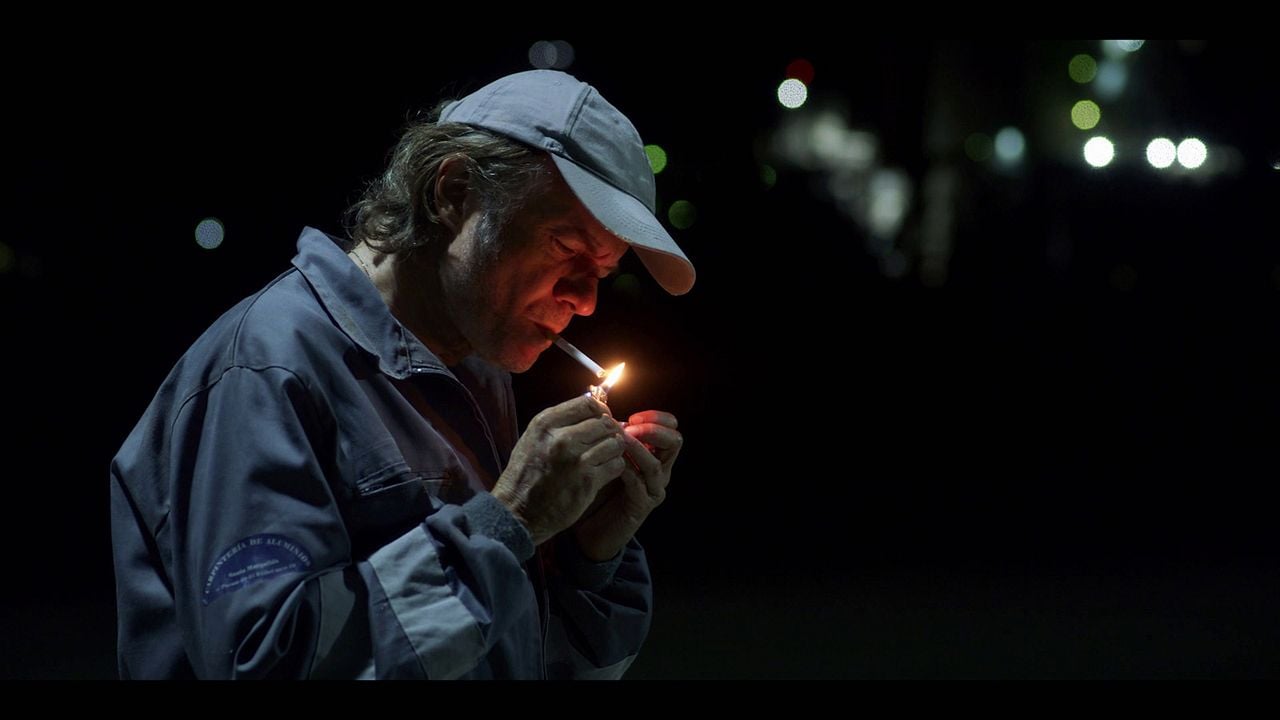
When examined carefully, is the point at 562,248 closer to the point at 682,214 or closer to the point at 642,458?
the point at 642,458

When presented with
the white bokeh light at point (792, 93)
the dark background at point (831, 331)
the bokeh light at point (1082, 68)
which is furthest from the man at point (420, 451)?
the bokeh light at point (1082, 68)

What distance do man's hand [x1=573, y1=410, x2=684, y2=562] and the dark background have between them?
1050 millimetres

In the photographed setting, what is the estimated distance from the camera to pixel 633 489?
1806mm

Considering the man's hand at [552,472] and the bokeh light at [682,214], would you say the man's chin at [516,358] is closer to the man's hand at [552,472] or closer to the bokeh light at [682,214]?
the man's hand at [552,472]

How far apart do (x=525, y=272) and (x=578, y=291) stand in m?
0.10

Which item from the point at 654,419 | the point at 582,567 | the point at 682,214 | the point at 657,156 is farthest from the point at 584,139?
the point at 682,214

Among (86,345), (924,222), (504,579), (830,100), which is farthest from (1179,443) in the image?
(86,345)

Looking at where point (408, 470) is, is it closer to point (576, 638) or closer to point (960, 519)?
point (576, 638)

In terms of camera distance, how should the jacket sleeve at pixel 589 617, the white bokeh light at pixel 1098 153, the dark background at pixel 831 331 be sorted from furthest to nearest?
the white bokeh light at pixel 1098 153
the dark background at pixel 831 331
the jacket sleeve at pixel 589 617

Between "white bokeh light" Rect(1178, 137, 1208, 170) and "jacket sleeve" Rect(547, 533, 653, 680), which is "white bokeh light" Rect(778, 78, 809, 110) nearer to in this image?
"white bokeh light" Rect(1178, 137, 1208, 170)

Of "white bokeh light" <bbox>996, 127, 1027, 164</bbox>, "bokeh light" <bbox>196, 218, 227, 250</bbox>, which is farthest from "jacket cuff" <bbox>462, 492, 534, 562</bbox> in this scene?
"white bokeh light" <bbox>996, 127, 1027, 164</bbox>

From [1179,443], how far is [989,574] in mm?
959

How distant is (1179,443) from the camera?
13.5ft

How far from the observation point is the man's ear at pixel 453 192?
174cm
